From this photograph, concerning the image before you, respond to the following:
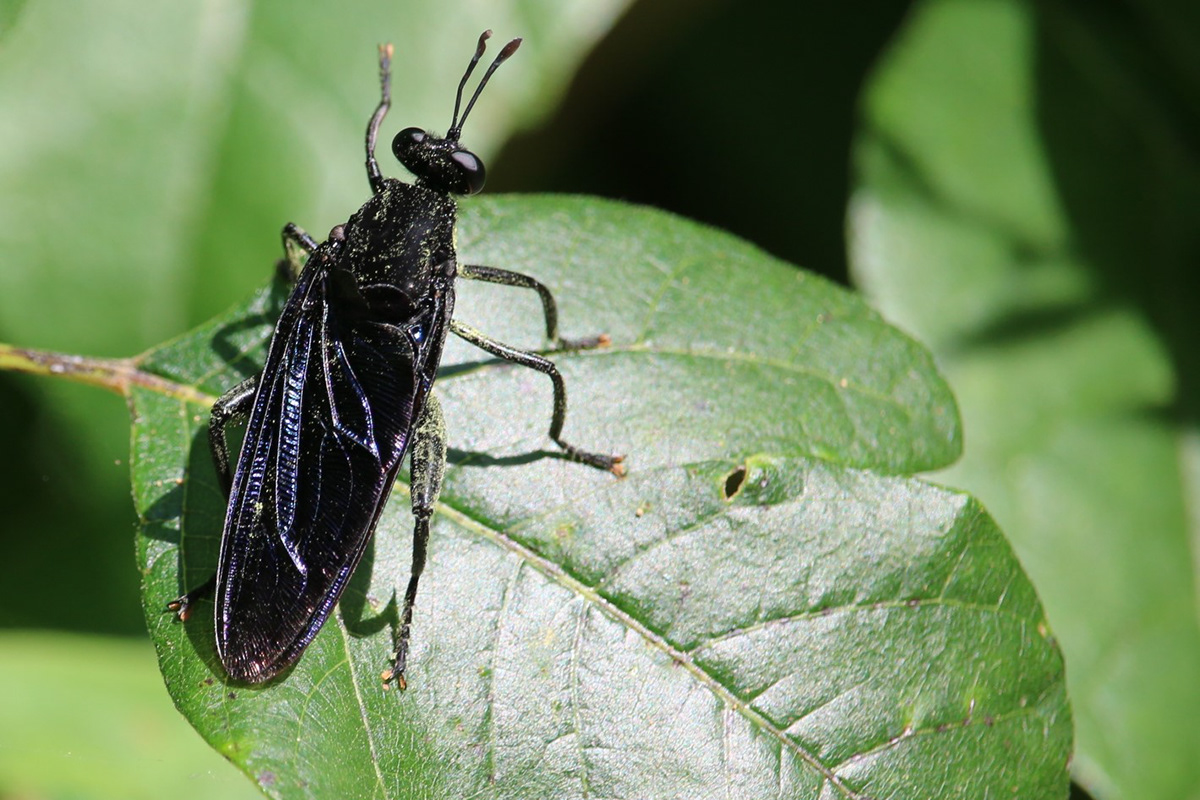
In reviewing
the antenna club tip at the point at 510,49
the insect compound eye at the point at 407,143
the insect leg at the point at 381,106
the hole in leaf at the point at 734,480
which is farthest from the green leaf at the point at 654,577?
the insect leg at the point at 381,106

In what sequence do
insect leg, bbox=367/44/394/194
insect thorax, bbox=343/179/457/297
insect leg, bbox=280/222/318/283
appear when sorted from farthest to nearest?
insect leg, bbox=367/44/394/194, insect leg, bbox=280/222/318/283, insect thorax, bbox=343/179/457/297

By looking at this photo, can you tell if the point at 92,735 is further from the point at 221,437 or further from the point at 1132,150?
the point at 1132,150

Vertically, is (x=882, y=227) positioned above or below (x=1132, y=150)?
below

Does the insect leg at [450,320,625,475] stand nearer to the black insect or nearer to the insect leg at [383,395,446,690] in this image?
the black insect

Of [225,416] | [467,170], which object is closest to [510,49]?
[467,170]

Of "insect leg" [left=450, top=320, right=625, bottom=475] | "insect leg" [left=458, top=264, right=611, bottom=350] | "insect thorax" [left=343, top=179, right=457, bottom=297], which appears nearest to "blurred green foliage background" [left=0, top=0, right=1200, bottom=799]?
"insect thorax" [left=343, top=179, right=457, bottom=297]

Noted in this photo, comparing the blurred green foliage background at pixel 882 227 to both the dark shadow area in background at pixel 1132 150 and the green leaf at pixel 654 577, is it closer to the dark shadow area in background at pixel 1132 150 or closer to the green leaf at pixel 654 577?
the dark shadow area in background at pixel 1132 150

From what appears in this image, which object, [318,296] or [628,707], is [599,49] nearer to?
[318,296]
